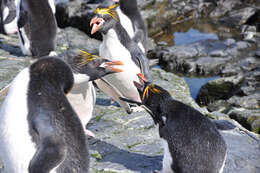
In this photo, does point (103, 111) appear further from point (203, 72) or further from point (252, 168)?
point (203, 72)

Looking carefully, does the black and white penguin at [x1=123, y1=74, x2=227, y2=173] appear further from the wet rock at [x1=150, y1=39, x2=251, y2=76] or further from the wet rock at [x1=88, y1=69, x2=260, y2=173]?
the wet rock at [x1=150, y1=39, x2=251, y2=76]

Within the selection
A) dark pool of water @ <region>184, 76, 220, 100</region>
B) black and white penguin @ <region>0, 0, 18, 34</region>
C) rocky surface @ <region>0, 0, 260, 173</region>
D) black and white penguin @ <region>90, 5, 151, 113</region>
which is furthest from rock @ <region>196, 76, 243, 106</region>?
black and white penguin @ <region>0, 0, 18, 34</region>

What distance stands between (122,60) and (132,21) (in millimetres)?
1323

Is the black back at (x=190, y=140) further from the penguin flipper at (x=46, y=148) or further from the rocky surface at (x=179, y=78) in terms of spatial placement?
the penguin flipper at (x=46, y=148)

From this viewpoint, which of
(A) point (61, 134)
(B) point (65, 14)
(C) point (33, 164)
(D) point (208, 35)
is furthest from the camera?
(D) point (208, 35)

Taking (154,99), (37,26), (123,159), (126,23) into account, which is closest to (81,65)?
(154,99)

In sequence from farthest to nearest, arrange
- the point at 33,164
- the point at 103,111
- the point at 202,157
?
1. the point at 103,111
2. the point at 202,157
3. the point at 33,164

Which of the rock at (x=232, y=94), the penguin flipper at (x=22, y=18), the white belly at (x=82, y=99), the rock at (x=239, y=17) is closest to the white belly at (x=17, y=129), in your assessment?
the white belly at (x=82, y=99)

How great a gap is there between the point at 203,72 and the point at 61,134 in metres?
6.61

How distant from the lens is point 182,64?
8672 mm

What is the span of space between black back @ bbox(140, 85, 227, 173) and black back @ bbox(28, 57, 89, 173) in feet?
2.36

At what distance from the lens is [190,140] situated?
268 cm

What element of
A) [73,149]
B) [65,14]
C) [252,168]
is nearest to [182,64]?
[65,14]

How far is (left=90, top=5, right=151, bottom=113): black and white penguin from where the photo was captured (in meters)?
3.93
